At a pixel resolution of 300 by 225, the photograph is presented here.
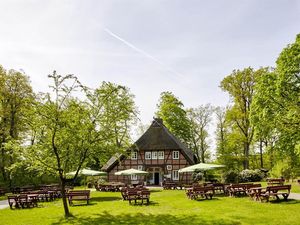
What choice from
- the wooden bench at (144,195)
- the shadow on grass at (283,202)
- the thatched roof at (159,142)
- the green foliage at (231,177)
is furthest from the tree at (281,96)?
the thatched roof at (159,142)

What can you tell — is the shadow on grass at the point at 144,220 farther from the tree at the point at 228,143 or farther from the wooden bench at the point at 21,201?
the tree at the point at 228,143

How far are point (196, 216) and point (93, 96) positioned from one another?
7.71 m

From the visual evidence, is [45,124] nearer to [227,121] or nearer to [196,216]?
[196,216]

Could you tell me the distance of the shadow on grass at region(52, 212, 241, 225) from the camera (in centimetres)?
1234

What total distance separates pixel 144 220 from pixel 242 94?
27.2 meters

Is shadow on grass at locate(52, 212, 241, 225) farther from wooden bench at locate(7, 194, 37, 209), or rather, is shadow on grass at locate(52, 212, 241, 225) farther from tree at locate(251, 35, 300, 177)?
tree at locate(251, 35, 300, 177)

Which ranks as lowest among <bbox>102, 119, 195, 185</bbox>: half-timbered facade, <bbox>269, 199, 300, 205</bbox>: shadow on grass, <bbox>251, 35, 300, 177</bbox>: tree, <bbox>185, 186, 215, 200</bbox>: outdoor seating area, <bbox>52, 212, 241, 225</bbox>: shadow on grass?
<bbox>52, 212, 241, 225</bbox>: shadow on grass

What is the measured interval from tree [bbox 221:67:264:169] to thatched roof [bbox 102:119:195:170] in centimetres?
740

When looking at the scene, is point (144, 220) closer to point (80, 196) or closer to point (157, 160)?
point (80, 196)

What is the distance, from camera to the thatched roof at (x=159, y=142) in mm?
40594

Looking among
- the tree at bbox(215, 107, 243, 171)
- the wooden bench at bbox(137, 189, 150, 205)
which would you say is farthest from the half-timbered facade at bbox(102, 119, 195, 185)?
the wooden bench at bbox(137, 189, 150, 205)

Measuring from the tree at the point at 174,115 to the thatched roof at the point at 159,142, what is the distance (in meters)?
7.19

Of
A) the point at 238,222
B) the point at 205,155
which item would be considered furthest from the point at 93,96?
the point at 205,155

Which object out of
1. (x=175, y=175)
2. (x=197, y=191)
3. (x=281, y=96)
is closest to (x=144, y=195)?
(x=197, y=191)
